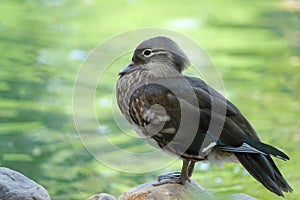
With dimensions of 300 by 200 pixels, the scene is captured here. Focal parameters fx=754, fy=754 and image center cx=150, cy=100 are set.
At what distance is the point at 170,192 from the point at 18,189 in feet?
2.32

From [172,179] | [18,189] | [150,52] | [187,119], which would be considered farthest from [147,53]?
[18,189]

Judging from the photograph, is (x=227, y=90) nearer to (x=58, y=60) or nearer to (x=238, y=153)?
(x=58, y=60)

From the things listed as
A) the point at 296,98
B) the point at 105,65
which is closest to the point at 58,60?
the point at 105,65

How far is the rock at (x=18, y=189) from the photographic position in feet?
11.4

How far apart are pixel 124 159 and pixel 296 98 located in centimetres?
221

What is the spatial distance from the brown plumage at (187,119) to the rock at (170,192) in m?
0.22

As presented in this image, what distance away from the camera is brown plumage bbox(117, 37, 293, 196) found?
311 centimetres

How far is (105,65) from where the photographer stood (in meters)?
7.41

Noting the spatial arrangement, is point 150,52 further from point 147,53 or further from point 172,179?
point 172,179

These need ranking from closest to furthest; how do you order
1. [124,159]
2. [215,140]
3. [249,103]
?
[215,140] < [124,159] < [249,103]

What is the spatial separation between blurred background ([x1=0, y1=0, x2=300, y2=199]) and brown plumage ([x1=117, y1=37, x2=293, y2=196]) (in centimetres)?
178

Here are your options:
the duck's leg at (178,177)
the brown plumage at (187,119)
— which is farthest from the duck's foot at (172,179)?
the brown plumage at (187,119)

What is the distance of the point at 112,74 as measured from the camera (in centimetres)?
737

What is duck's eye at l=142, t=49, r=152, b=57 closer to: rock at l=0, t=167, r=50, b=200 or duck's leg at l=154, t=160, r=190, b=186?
duck's leg at l=154, t=160, r=190, b=186
